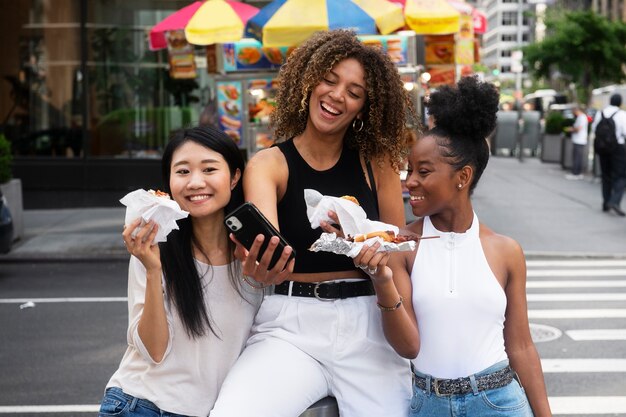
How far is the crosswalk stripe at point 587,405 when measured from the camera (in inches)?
252

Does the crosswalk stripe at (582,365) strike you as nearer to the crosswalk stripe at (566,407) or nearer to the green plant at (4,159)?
the crosswalk stripe at (566,407)

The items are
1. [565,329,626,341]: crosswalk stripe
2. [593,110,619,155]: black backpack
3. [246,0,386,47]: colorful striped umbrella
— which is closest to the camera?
[565,329,626,341]: crosswalk stripe

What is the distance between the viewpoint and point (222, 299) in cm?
323

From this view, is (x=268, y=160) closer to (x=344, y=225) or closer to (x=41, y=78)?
(x=344, y=225)

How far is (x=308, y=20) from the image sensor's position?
412 inches

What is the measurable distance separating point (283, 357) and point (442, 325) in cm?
52

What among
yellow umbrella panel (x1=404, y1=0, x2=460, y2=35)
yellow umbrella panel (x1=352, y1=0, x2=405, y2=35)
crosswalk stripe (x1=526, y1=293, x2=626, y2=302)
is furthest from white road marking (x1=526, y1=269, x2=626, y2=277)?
yellow umbrella panel (x1=352, y1=0, x2=405, y2=35)

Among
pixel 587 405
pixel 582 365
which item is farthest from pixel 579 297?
pixel 587 405

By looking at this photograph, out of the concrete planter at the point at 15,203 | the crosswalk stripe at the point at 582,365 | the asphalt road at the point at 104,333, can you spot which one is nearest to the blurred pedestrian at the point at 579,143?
the asphalt road at the point at 104,333

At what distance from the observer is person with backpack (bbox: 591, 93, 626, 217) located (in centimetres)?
1672

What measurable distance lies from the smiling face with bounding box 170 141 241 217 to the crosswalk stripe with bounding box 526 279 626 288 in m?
8.21

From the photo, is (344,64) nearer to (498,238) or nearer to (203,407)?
(498,238)

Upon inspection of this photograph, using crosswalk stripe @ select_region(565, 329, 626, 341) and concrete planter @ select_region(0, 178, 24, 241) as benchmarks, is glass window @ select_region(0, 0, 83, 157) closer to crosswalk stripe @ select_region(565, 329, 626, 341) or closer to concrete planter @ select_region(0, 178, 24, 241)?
concrete planter @ select_region(0, 178, 24, 241)

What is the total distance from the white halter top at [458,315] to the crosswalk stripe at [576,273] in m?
8.75
